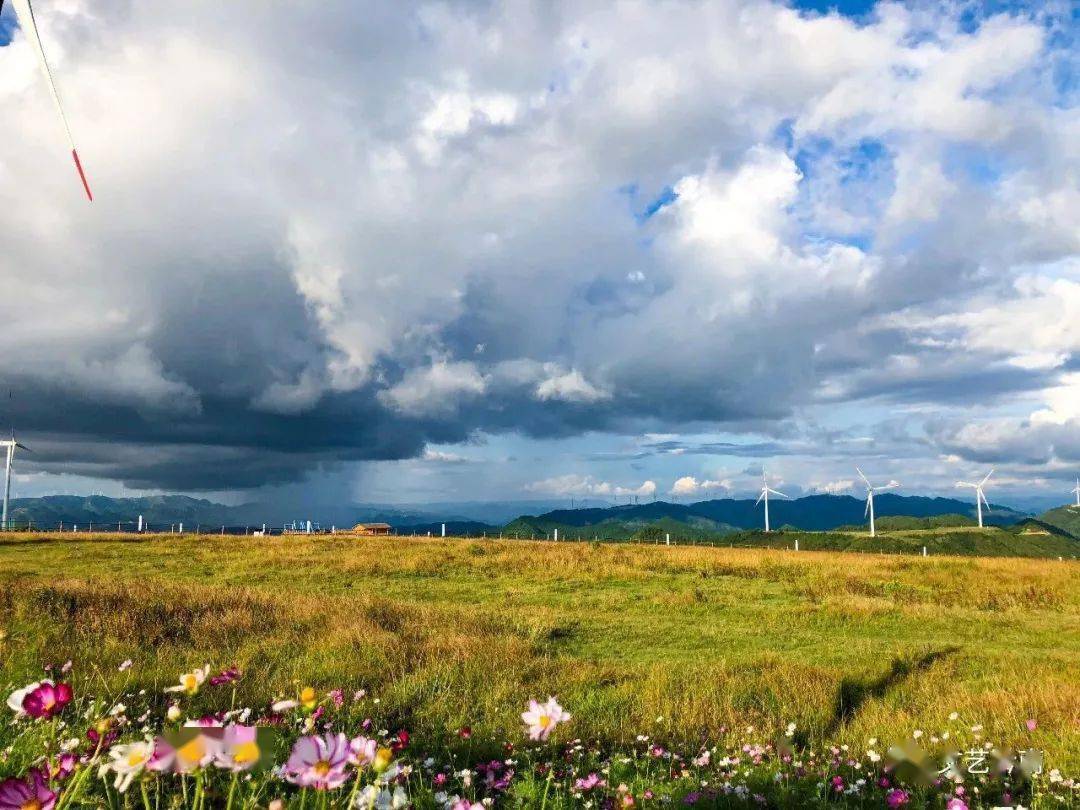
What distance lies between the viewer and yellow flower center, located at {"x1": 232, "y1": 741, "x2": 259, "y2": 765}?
1578 mm

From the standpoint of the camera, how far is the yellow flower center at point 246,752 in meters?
1.58

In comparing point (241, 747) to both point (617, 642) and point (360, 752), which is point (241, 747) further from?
point (617, 642)

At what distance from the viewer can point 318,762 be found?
2135 mm

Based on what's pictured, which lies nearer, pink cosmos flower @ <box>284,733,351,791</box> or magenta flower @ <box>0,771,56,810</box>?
pink cosmos flower @ <box>284,733,351,791</box>

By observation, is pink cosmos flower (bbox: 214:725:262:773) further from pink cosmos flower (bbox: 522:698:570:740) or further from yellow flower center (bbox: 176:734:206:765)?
pink cosmos flower (bbox: 522:698:570:740)

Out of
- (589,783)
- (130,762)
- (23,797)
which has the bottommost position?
(589,783)

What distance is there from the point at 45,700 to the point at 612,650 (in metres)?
14.9

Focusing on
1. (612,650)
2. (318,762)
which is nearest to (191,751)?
(318,762)

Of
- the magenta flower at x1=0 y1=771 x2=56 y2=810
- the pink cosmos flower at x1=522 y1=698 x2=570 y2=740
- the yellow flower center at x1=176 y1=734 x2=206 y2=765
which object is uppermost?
the yellow flower center at x1=176 y1=734 x2=206 y2=765

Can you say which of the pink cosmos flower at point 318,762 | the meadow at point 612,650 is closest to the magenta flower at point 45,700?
the pink cosmos flower at point 318,762

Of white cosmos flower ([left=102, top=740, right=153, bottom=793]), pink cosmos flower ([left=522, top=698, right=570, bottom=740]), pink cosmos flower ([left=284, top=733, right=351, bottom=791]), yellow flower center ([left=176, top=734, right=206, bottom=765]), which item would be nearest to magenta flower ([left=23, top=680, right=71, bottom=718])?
white cosmos flower ([left=102, top=740, right=153, bottom=793])

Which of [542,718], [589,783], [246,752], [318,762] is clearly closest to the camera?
[246,752]

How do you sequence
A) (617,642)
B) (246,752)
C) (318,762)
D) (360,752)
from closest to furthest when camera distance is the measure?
1. (246,752)
2. (318,762)
3. (360,752)
4. (617,642)

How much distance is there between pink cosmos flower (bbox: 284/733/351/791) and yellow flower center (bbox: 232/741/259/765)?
37 centimetres
